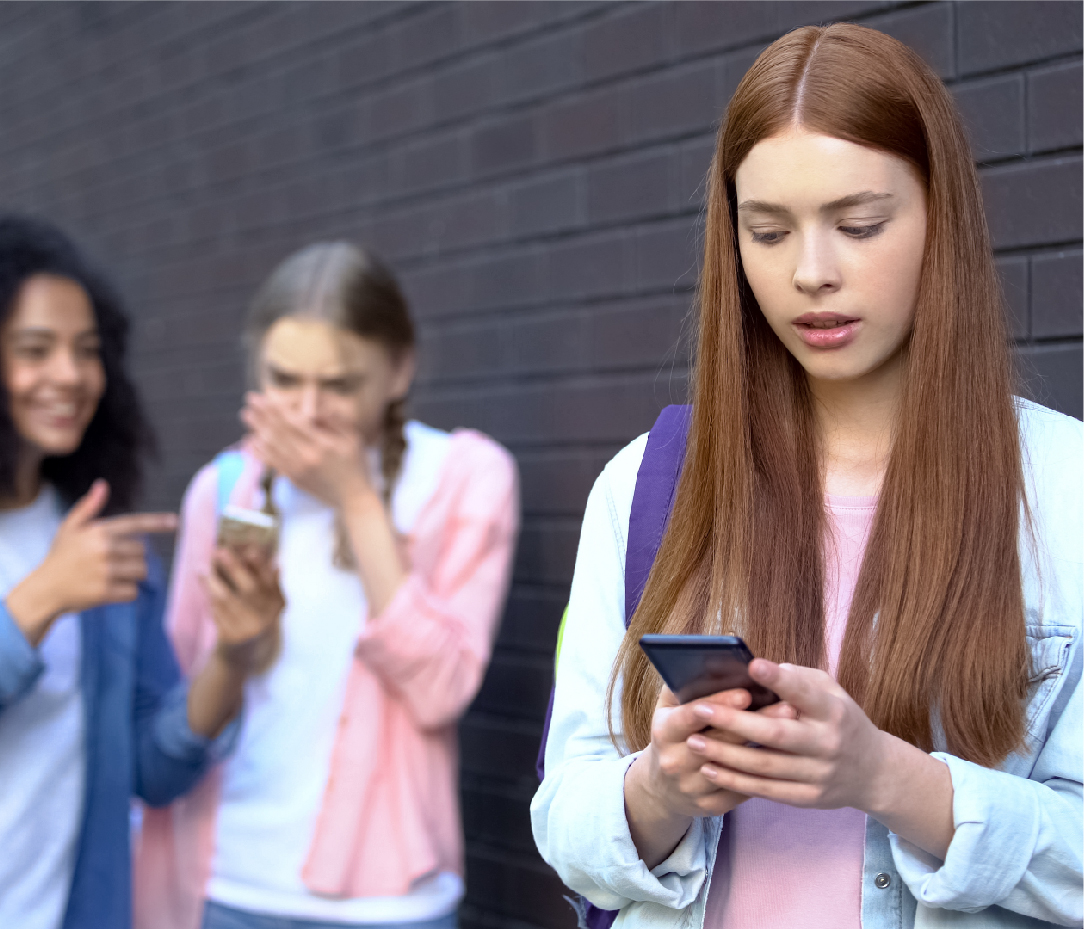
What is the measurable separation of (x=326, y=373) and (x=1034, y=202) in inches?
58.7

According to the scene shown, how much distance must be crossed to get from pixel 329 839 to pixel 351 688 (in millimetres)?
306

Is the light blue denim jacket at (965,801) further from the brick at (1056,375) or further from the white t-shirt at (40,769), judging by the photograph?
the white t-shirt at (40,769)

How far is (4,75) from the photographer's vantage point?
5.23 meters

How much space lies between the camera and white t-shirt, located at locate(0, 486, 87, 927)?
7.13 ft

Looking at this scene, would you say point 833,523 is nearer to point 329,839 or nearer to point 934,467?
point 934,467

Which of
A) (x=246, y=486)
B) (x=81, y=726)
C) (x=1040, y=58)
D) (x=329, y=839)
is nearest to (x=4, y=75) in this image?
(x=246, y=486)

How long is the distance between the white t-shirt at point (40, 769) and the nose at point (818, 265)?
1.74m

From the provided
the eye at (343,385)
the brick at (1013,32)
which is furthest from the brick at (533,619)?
the brick at (1013,32)

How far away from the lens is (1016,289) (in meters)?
2.04

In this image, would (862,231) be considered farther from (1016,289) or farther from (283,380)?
(283,380)

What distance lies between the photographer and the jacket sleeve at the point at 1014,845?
119cm

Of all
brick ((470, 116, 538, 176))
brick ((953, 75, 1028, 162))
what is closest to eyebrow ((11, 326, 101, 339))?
brick ((470, 116, 538, 176))

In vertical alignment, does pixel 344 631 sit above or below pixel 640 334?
below

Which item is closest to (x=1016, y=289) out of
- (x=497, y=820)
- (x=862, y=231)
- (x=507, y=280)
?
(x=862, y=231)
